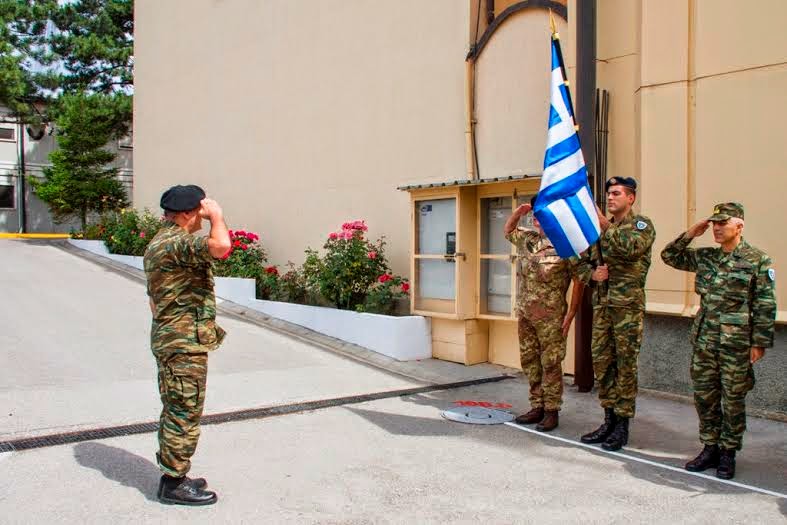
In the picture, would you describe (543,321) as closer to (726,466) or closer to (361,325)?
(726,466)

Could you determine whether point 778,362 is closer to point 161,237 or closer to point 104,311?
point 161,237

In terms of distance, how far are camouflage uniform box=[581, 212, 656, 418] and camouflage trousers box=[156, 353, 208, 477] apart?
3.09 m

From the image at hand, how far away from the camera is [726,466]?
190 inches

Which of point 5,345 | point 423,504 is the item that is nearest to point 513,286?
point 423,504

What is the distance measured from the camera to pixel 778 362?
640cm

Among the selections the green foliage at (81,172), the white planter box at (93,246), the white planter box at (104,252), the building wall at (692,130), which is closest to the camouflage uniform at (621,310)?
the building wall at (692,130)

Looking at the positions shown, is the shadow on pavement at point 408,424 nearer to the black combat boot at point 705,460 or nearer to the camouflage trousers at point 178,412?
the black combat boot at point 705,460

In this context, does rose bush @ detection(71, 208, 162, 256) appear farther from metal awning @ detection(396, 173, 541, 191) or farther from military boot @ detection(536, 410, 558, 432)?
military boot @ detection(536, 410, 558, 432)

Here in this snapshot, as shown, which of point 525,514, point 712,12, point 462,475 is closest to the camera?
point 525,514

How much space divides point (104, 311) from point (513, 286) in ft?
20.3

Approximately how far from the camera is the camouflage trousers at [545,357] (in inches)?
234

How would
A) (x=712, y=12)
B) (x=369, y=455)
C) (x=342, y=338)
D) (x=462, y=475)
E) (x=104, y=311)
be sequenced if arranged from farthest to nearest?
(x=104, y=311)
(x=342, y=338)
(x=712, y=12)
(x=369, y=455)
(x=462, y=475)

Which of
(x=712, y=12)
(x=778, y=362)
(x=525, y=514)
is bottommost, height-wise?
(x=525, y=514)

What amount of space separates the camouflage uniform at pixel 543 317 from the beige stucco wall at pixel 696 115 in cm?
169
